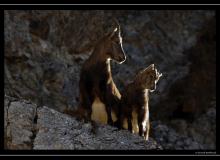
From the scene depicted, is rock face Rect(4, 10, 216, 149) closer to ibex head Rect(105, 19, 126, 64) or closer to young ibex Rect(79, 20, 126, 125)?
young ibex Rect(79, 20, 126, 125)

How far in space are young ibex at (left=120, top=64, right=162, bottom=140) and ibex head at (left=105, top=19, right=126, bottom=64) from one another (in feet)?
1.82

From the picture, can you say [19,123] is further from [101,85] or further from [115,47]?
[115,47]

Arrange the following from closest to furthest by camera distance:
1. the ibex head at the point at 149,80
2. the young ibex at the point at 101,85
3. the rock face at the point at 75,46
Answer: the young ibex at the point at 101,85
the ibex head at the point at 149,80
the rock face at the point at 75,46

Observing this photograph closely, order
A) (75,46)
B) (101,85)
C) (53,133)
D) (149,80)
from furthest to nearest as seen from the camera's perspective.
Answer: (75,46) < (149,80) < (101,85) < (53,133)

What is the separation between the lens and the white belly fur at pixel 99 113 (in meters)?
12.3

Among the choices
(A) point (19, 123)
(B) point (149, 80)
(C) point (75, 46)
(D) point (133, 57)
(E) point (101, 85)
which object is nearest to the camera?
(A) point (19, 123)

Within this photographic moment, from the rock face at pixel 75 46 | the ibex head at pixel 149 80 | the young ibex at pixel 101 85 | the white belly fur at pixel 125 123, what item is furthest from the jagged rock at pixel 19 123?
the rock face at pixel 75 46

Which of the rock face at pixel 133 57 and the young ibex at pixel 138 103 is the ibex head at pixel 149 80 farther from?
the rock face at pixel 133 57

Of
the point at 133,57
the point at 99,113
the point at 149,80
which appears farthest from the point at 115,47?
the point at 133,57

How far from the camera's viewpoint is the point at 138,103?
1226cm

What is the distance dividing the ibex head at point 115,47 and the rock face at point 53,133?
4.70 ft

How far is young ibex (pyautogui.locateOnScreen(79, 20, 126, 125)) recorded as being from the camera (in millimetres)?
12188

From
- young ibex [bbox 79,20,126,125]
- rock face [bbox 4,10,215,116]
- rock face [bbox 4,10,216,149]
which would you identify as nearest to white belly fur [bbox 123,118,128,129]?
young ibex [bbox 79,20,126,125]

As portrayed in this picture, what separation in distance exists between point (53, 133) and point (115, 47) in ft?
7.58
